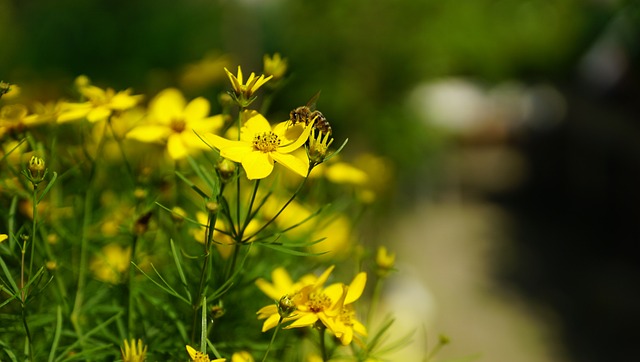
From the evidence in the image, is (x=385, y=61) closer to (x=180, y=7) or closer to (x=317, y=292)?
(x=180, y=7)

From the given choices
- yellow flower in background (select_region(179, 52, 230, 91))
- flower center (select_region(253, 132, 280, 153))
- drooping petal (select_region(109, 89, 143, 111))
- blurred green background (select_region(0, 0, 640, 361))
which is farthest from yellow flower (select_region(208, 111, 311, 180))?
blurred green background (select_region(0, 0, 640, 361))

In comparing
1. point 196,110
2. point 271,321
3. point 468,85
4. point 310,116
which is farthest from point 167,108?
point 468,85

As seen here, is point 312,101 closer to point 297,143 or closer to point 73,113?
point 297,143

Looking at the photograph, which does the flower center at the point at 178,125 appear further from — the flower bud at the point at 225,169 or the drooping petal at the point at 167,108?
the flower bud at the point at 225,169

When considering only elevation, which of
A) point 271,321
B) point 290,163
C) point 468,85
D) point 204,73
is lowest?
point 271,321

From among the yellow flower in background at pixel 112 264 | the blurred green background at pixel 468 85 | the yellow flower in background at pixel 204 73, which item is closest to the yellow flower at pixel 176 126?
the yellow flower in background at pixel 112 264
